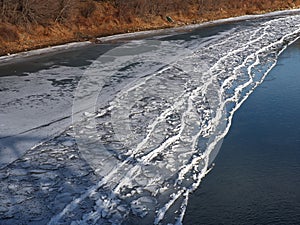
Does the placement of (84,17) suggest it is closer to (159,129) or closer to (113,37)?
(113,37)

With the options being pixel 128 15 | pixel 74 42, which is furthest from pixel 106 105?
pixel 128 15

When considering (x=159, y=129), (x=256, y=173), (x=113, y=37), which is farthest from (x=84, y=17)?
(x=256, y=173)

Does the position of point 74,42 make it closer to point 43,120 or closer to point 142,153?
point 43,120

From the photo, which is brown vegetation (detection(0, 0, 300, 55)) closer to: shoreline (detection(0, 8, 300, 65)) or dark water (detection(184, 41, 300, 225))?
shoreline (detection(0, 8, 300, 65))

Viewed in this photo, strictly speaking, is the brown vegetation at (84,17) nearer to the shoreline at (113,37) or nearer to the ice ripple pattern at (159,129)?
the shoreline at (113,37)

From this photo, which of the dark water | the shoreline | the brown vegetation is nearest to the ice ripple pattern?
the dark water

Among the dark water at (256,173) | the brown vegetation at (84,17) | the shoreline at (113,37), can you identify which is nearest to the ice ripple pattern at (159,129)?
the dark water at (256,173)
